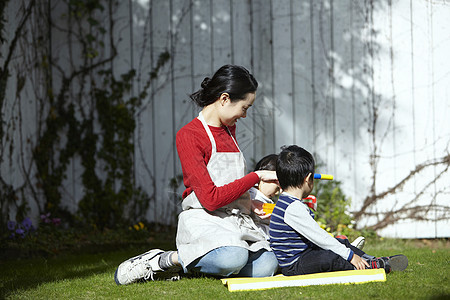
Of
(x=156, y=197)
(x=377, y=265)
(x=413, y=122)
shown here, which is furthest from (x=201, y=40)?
(x=377, y=265)

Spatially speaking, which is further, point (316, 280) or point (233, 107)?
point (233, 107)

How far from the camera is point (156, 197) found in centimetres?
476

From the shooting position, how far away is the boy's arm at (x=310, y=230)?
2564 mm

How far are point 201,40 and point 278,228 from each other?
2.51m

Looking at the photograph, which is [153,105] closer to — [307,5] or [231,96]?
[307,5]

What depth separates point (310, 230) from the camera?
2.56 metres

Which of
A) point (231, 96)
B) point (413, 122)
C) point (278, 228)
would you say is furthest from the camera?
point (413, 122)

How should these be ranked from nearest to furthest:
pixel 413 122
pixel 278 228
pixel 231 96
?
pixel 278 228, pixel 231 96, pixel 413 122

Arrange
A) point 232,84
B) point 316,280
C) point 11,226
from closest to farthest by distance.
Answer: point 316,280 → point 232,84 → point 11,226

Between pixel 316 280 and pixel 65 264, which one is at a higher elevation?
pixel 316 280

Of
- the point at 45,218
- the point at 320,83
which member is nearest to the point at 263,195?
the point at 320,83

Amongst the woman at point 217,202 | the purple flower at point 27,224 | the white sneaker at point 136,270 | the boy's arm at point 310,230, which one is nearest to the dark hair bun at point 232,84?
the woman at point 217,202

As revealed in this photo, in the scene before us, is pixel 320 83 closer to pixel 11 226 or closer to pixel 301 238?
pixel 301 238

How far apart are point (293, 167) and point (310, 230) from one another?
0.31 meters
